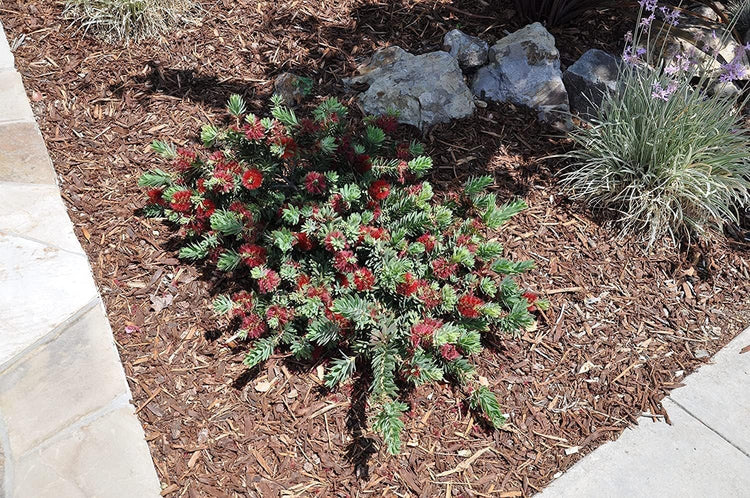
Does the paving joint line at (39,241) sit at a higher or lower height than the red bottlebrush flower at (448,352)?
lower

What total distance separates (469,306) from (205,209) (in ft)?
4.37

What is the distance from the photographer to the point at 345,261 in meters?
2.68

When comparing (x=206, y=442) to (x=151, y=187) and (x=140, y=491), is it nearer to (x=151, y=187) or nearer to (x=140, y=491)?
(x=140, y=491)

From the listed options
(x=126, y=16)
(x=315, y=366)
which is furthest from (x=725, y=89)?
(x=126, y=16)

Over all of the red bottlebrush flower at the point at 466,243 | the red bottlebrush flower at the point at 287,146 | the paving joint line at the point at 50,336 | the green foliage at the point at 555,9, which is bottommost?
the paving joint line at the point at 50,336

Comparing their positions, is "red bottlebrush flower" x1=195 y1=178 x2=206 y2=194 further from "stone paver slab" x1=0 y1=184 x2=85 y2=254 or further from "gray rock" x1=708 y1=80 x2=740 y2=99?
"gray rock" x1=708 y1=80 x2=740 y2=99

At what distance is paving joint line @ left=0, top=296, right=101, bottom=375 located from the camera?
268 centimetres

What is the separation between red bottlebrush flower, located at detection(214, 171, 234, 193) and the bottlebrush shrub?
1 cm

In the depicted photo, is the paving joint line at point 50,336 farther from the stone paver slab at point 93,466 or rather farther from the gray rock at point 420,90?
the gray rock at point 420,90

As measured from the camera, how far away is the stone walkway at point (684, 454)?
253 cm

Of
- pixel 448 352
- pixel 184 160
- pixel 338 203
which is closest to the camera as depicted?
pixel 448 352

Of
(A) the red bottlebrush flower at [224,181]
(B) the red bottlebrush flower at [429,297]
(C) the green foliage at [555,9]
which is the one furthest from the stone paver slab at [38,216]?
(C) the green foliage at [555,9]

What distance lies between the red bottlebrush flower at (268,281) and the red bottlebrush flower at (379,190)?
59 centimetres

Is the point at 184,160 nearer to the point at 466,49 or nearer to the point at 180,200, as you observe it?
the point at 180,200
